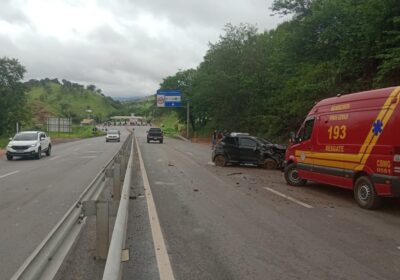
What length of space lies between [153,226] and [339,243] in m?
3.18

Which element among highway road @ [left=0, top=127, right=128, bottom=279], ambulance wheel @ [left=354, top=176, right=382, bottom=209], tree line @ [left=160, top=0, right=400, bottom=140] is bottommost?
highway road @ [left=0, top=127, right=128, bottom=279]

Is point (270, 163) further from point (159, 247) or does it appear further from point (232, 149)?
point (159, 247)

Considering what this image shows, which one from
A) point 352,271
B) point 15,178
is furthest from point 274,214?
point 15,178

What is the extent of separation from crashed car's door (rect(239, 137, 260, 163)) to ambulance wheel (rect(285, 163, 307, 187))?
672 centimetres

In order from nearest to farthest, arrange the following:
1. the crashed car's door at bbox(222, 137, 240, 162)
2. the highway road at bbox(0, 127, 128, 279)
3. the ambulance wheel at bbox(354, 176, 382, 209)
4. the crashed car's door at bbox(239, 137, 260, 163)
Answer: the highway road at bbox(0, 127, 128, 279)
the ambulance wheel at bbox(354, 176, 382, 209)
the crashed car's door at bbox(239, 137, 260, 163)
the crashed car's door at bbox(222, 137, 240, 162)

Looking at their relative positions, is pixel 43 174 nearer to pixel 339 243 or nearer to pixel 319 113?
pixel 319 113

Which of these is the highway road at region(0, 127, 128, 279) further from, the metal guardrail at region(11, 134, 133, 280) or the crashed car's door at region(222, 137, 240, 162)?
the crashed car's door at region(222, 137, 240, 162)

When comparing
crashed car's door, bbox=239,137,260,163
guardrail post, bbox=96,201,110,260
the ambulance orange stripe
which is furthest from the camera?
crashed car's door, bbox=239,137,260,163

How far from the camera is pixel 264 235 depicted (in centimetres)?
817

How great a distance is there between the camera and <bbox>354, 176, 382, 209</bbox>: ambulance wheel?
10938mm

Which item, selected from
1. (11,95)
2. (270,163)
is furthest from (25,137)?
(11,95)

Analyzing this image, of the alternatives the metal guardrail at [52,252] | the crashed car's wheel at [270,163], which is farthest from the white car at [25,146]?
the metal guardrail at [52,252]

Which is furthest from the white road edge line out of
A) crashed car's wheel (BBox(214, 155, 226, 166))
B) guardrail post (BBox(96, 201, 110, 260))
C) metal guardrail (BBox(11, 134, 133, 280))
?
crashed car's wheel (BBox(214, 155, 226, 166))

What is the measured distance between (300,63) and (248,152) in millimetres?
13816
